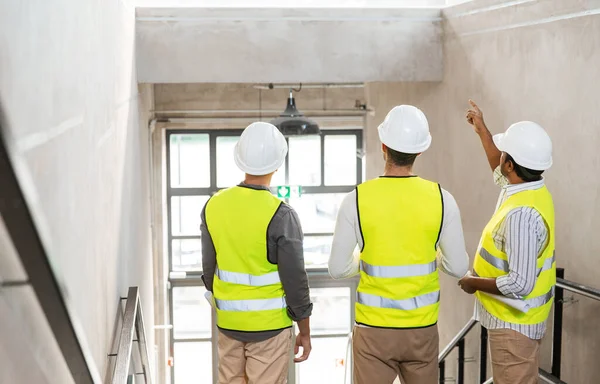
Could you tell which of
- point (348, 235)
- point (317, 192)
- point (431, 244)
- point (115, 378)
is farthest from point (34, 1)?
point (317, 192)

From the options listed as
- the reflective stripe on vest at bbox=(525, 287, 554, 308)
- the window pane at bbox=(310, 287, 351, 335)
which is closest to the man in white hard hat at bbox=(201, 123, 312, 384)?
the reflective stripe on vest at bbox=(525, 287, 554, 308)

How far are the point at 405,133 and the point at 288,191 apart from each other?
317 inches

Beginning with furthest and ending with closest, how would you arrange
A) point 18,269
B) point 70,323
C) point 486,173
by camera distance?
point 486,173 < point 70,323 < point 18,269

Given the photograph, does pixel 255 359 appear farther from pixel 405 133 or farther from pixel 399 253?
pixel 405 133

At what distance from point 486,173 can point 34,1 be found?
3852mm

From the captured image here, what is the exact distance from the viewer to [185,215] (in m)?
11.7

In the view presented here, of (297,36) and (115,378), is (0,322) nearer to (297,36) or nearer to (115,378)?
(115,378)

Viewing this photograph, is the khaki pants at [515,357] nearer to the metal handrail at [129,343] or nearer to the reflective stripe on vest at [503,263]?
the reflective stripe on vest at [503,263]

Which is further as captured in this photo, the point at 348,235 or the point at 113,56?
the point at 113,56

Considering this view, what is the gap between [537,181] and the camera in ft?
9.50

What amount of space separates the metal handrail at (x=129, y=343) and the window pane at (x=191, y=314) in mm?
7893

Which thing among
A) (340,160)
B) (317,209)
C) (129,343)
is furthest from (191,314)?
(129,343)

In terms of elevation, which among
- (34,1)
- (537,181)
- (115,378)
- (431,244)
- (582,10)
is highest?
(582,10)

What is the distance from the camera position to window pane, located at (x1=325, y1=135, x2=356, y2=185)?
11.9 metres
